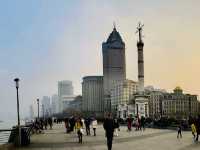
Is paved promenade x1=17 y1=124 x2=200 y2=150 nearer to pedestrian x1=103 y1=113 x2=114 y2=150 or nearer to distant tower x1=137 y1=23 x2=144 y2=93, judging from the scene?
pedestrian x1=103 y1=113 x2=114 y2=150

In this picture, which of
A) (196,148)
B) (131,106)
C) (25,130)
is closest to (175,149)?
(196,148)

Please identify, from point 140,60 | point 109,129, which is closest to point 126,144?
point 109,129

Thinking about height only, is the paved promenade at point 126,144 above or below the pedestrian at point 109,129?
below

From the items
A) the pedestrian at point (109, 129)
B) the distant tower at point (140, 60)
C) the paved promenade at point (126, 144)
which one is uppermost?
the distant tower at point (140, 60)

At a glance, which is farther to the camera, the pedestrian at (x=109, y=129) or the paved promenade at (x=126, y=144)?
the paved promenade at (x=126, y=144)

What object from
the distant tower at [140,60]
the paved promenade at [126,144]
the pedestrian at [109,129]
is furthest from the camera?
the distant tower at [140,60]

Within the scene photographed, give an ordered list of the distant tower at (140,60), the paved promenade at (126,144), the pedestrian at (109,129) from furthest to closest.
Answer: the distant tower at (140,60) < the paved promenade at (126,144) < the pedestrian at (109,129)

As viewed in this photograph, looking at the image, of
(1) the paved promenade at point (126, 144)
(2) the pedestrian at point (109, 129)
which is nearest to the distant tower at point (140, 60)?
(1) the paved promenade at point (126, 144)

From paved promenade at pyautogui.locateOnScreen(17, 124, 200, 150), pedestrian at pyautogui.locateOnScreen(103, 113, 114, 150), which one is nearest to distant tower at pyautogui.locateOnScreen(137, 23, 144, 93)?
paved promenade at pyautogui.locateOnScreen(17, 124, 200, 150)

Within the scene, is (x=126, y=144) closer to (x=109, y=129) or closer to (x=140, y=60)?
(x=109, y=129)

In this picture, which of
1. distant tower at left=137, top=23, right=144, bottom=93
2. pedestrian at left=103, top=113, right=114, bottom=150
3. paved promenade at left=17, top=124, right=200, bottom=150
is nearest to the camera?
pedestrian at left=103, top=113, right=114, bottom=150

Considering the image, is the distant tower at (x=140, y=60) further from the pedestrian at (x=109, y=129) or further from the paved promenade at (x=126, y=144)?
the pedestrian at (x=109, y=129)

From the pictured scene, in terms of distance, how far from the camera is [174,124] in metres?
51.5

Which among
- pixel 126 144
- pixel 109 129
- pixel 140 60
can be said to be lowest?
pixel 126 144
